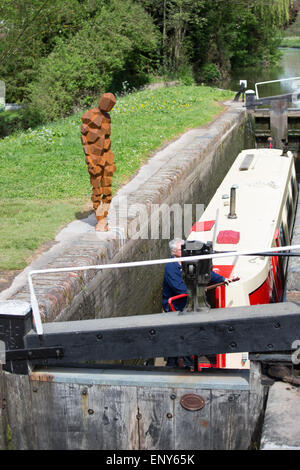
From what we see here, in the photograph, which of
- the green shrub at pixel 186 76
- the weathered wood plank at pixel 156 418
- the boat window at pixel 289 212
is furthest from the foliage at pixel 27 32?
the weathered wood plank at pixel 156 418

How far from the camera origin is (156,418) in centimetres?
471

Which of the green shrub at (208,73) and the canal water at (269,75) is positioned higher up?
the green shrub at (208,73)

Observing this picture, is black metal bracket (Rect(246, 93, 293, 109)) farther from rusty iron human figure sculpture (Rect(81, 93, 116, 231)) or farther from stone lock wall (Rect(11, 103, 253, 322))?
rusty iron human figure sculpture (Rect(81, 93, 116, 231))

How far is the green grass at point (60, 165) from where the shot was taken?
7.71m

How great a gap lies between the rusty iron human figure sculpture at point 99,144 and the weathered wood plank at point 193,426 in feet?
11.0

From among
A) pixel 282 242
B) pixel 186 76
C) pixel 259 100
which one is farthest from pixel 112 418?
pixel 186 76

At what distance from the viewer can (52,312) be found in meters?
5.53

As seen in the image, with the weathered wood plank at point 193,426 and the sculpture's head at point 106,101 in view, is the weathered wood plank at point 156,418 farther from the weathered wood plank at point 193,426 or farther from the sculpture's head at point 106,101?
the sculpture's head at point 106,101

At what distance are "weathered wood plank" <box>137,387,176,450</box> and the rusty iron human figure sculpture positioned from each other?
3200 millimetres

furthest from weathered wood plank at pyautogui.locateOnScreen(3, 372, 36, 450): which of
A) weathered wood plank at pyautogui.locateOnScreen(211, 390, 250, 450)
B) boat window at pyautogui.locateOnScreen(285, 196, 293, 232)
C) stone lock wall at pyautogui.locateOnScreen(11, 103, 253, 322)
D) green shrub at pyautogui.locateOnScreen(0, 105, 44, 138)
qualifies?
green shrub at pyautogui.locateOnScreen(0, 105, 44, 138)

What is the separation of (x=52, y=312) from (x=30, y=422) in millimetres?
1027

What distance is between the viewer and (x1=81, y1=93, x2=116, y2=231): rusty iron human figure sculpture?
7.04 metres

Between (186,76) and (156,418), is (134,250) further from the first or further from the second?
(186,76)

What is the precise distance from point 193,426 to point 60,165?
7.49 m
